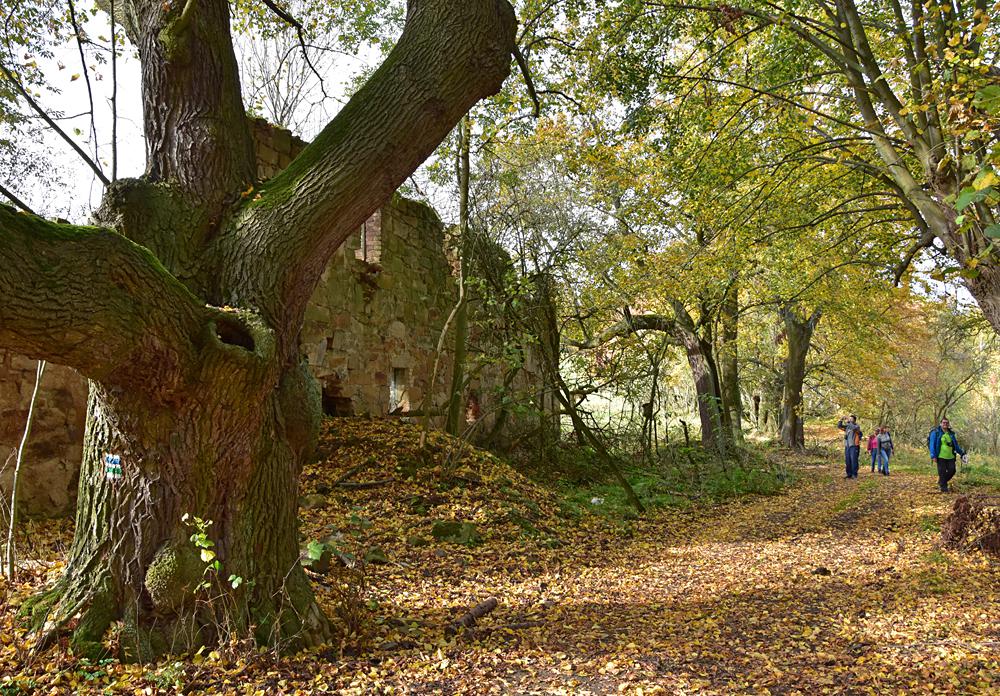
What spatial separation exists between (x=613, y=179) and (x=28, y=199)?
9378 millimetres

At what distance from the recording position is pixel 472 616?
15.0 ft

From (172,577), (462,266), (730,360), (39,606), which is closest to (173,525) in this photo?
(172,577)

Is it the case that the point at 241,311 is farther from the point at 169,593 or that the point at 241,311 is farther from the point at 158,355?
the point at 169,593

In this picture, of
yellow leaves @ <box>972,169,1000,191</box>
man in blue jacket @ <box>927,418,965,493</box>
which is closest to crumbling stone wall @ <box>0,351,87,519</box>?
yellow leaves @ <box>972,169,1000,191</box>

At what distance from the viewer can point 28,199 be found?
9297 mm

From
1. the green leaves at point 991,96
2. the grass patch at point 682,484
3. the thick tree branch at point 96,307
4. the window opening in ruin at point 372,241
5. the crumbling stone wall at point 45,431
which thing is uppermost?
the window opening in ruin at point 372,241

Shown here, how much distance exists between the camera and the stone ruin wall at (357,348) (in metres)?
5.46

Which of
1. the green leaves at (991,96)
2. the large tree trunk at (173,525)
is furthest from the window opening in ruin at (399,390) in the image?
the green leaves at (991,96)

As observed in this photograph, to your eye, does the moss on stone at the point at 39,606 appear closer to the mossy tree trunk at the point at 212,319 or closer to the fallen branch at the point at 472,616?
the mossy tree trunk at the point at 212,319

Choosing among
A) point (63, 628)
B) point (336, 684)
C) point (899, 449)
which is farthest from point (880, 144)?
point (899, 449)

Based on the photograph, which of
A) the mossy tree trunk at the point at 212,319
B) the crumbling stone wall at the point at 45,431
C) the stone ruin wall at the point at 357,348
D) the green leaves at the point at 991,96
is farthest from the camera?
the stone ruin wall at the point at 357,348

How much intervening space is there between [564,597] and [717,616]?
1118 mm

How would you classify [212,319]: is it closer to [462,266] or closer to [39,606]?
[39,606]

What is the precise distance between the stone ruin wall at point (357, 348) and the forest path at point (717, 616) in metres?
2.83
